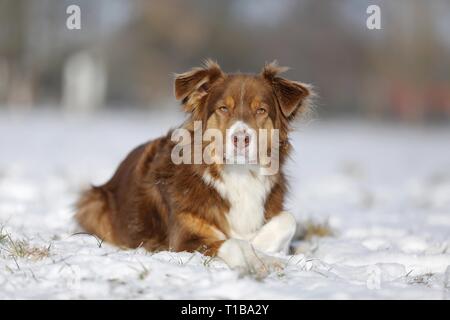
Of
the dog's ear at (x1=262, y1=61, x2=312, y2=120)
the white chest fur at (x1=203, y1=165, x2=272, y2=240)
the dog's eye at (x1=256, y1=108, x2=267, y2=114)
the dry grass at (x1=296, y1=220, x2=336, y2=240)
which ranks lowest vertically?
the dry grass at (x1=296, y1=220, x2=336, y2=240)

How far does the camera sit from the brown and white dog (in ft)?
19.0

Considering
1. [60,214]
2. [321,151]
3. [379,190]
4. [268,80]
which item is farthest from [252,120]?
[321,151]

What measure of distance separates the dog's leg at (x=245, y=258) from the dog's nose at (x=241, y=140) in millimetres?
802

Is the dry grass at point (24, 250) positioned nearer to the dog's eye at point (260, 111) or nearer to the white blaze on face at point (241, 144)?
the white blaze on face at point (241, 144)

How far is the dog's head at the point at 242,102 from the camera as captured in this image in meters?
5.66

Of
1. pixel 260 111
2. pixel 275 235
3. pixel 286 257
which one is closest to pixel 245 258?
pixel 286 257

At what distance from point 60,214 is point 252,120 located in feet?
11.2

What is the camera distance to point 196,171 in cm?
591

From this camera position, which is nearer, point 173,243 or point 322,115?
point 173,243

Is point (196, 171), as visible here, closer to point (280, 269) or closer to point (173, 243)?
point (173, 243)

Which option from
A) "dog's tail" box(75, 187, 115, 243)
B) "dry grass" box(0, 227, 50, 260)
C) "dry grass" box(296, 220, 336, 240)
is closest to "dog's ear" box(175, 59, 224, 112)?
"dog's tail" box(75, 187, 115, 243)

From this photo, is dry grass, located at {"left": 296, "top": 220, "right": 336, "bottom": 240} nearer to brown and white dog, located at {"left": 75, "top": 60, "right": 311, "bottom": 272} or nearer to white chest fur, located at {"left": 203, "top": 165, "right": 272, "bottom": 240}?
brown and white dog, located at {"left": 75, "top": 60, "right": 311, "bottom": 272}

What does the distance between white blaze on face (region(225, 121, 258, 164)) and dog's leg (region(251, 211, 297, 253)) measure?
0.60 m

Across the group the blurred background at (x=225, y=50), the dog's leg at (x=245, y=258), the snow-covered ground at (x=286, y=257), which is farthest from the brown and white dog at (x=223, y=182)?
the blurred background at (x=225, y=50)
